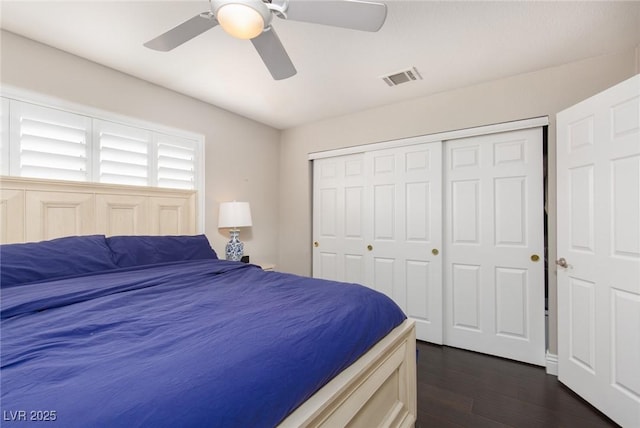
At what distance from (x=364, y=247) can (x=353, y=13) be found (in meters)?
2.49

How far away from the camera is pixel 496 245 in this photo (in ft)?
8.85

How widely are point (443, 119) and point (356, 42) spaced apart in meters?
1.28

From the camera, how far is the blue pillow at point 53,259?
1.67 meters

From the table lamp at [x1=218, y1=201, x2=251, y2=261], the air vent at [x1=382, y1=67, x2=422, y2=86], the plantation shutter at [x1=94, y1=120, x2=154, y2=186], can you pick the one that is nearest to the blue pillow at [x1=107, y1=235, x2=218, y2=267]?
the table lamp at [x1=218, y1=201, x2=251, y2=261]

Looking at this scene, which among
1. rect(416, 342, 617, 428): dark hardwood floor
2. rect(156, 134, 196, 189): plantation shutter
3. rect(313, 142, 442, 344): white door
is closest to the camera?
rect(416, 342, 617, 428): dark hardwood floor

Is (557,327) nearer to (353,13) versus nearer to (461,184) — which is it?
(461,184)

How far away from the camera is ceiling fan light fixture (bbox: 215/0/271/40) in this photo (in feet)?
4.19

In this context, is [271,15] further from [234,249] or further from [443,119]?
[234,249]

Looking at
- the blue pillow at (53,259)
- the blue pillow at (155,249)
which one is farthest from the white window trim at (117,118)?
the blue pillow at (53,259)

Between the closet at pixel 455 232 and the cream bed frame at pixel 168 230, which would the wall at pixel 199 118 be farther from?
the closet at pixel 455 232

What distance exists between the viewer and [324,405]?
97cm

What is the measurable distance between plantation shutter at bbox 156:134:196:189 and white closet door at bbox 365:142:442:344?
1.94 meters

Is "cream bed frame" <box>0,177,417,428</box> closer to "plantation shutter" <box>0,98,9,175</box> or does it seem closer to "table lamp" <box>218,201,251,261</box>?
"plantation shutter" <box>0,98,9,175</box>

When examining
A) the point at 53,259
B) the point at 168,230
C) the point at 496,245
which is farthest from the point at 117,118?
the point at 496,245
